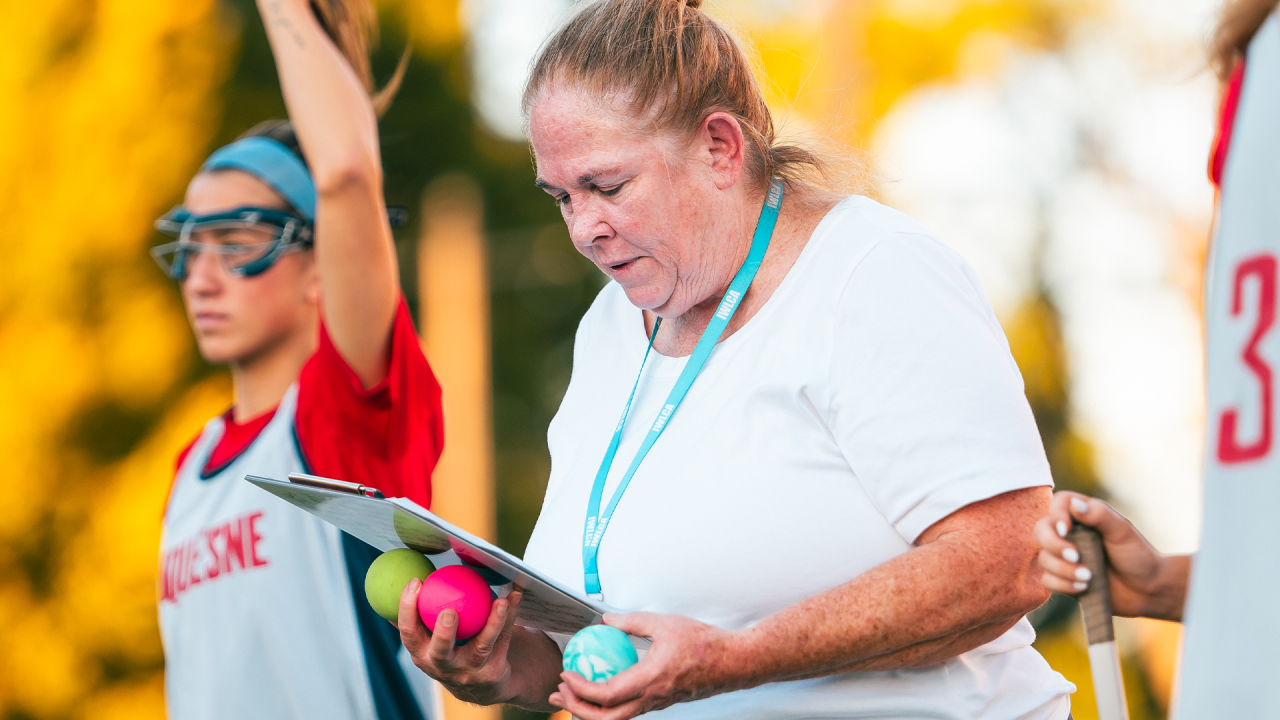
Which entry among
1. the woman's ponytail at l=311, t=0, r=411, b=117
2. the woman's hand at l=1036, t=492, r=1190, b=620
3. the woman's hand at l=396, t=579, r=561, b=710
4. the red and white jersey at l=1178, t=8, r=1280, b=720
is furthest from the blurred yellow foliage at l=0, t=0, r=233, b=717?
the red and white jersey at l=1178, t=8, r=1280, b=720

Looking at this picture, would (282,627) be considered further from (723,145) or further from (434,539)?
(723,145)

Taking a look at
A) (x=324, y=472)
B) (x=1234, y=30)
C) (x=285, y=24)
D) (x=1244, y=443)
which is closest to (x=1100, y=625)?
(x=1244, y=443)

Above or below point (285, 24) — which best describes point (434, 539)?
below

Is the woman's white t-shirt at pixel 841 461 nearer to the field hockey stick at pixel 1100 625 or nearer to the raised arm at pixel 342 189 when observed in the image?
the field hockey stick at pixel 1100 625

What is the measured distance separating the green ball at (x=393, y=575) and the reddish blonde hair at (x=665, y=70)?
863 millimetres

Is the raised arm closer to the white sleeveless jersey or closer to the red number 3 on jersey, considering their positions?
the white sleeveless jersey

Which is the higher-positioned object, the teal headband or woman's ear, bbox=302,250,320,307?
the teal headband

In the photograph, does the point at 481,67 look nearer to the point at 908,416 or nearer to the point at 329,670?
the point at 329,670

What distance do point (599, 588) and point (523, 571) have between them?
11.4 inches

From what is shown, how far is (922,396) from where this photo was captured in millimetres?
1867

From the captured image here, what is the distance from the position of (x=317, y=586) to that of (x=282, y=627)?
0.13 metres

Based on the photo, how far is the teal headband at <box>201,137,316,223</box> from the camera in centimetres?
345

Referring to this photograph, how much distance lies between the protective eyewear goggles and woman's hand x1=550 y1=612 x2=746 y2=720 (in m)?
1.95

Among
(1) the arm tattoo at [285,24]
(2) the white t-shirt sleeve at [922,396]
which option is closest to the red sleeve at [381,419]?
(1) the arm tattoo at [285,24]
